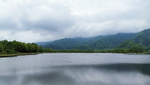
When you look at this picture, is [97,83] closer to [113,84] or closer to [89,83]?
[89,83]

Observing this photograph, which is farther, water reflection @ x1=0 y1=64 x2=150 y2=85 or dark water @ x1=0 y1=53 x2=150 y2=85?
dark water @ x1=0 y1=53 x2=150 y2=85

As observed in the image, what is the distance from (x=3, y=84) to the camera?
13.0 metres

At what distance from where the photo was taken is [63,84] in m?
13.0

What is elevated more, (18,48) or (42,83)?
(18,48)

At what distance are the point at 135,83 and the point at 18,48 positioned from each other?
9398cm

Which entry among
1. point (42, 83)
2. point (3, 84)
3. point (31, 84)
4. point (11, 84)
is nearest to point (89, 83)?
point (42, 83)

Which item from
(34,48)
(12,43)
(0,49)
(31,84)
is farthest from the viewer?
(34,48)

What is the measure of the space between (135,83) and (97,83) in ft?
16.1

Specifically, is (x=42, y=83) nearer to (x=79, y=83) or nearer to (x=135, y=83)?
(x=79, y=83)

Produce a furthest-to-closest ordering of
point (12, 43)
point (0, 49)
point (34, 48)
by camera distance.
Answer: point (34, 48), point (12, 43), point (0, 49)

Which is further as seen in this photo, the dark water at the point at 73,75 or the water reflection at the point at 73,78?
the dark water at the point at 73,75

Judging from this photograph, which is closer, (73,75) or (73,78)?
(73,78)

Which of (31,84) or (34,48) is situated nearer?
(31,84)

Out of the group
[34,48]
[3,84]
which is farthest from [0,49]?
[3,84]
